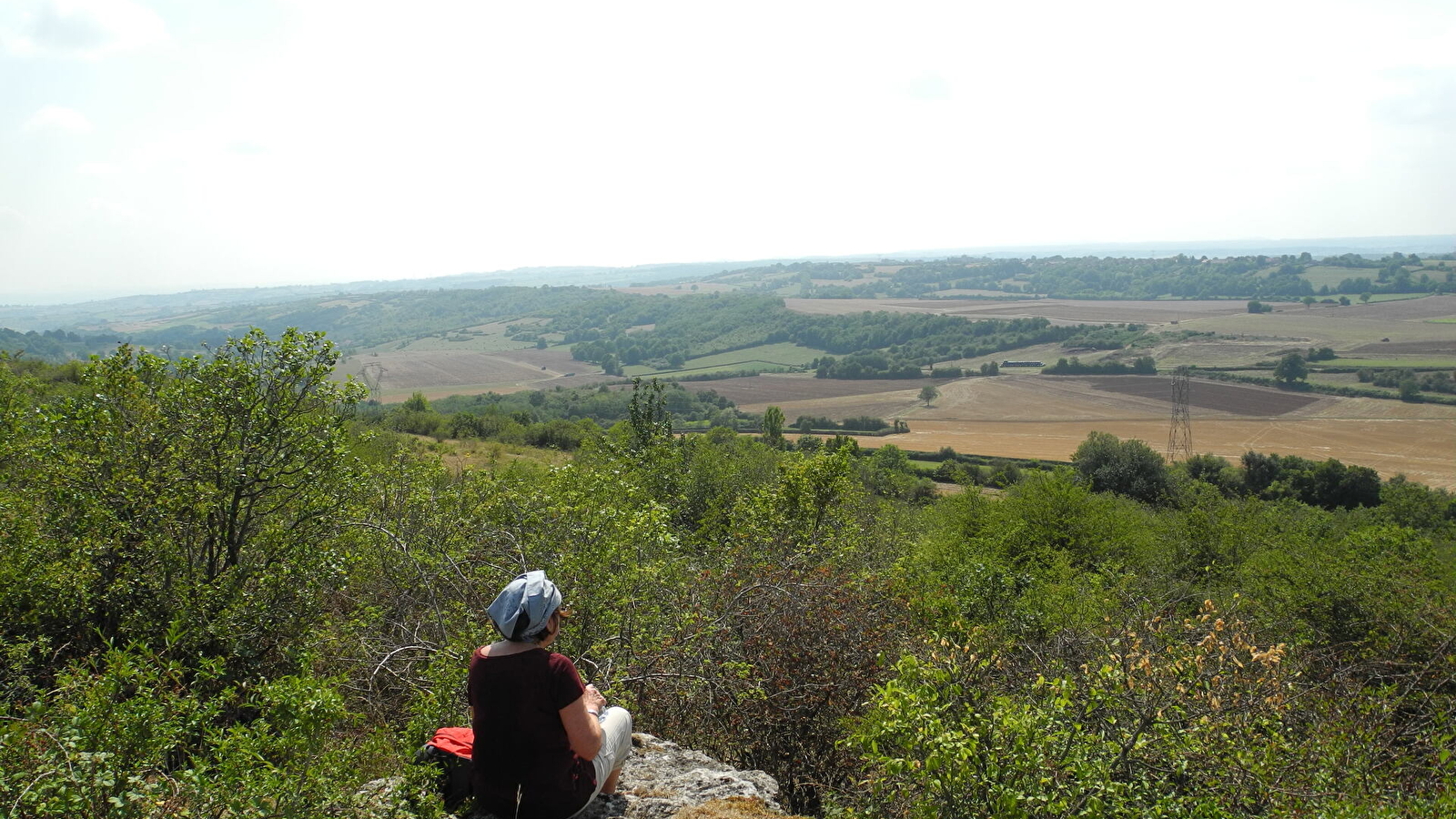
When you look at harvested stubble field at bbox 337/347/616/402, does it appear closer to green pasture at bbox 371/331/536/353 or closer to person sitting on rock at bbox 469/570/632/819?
green pasture at bbox 371/331/536/353

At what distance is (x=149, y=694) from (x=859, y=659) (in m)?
5.98

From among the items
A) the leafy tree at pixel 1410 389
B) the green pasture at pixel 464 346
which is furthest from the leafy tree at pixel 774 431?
the green pasture at pixel 464 346

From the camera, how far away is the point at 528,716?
4945 mm

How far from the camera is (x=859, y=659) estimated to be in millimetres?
7934

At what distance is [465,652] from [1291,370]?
122 meters

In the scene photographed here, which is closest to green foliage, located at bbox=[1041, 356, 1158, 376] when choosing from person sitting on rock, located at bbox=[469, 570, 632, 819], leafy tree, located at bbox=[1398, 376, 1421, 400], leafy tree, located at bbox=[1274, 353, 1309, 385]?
leafy tree, located at bbox=[1274, 353, 1309, 385]

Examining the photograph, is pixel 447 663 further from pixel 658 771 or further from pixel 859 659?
pixel 859 659

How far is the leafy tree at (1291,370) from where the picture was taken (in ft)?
330

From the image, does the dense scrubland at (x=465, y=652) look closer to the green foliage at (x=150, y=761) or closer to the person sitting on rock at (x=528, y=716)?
the green foliage at (x=150, y=761)

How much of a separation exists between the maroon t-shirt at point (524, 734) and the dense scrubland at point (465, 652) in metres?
0.44

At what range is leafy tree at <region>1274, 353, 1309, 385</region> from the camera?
10050cm

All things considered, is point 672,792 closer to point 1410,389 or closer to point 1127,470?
point 1127,470

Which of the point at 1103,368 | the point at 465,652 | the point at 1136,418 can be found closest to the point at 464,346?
the point at 1103,368

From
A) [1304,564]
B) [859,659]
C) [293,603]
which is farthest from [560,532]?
[1304,564]
